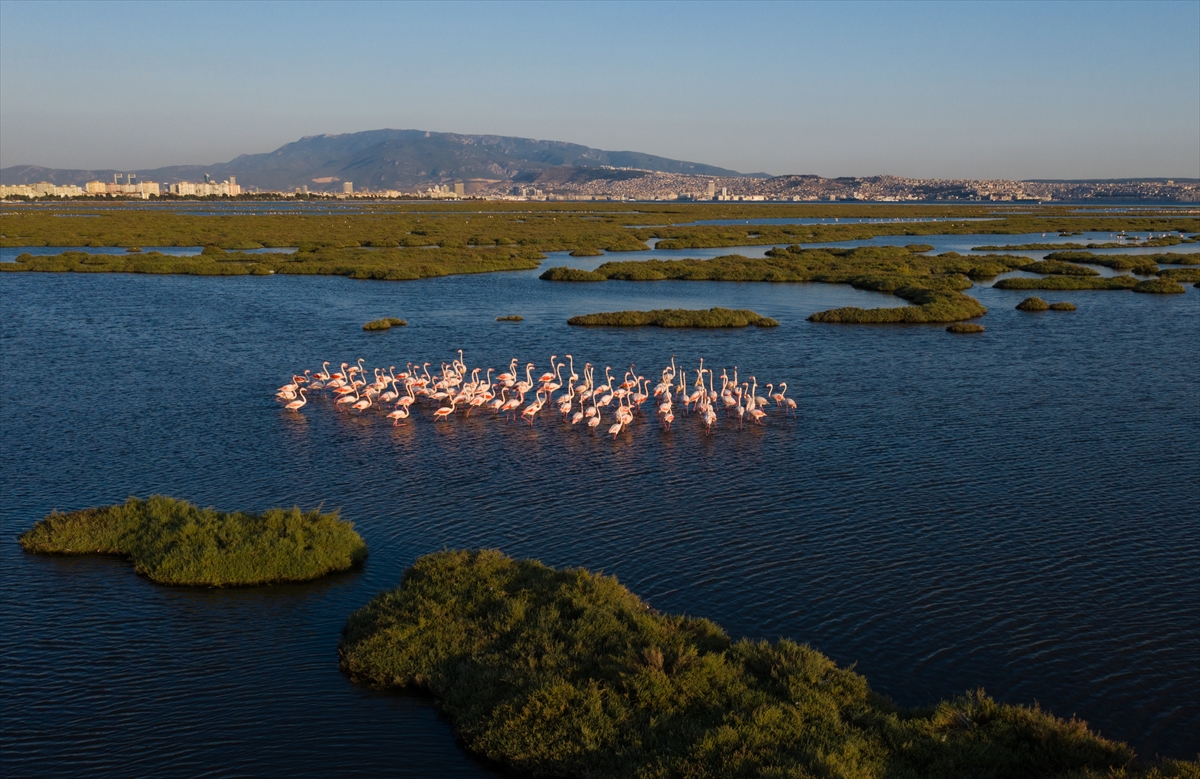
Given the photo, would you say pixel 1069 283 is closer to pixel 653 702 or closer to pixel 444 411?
pixel 444 411

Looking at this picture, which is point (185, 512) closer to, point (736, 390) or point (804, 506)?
point (804, 506)

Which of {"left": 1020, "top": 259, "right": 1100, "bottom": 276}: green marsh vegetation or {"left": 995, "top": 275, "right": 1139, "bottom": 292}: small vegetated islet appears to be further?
{"left": 1020, "top": 259, "right": 1100, "bottom": 276}: green marsh vegetation

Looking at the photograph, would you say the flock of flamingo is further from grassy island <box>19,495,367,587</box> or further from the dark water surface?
grassy island <box>19,495,367,587</box>

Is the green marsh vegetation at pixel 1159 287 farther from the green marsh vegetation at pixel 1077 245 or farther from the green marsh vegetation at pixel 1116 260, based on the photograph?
the green marsh vegetation at pixel 1077 245

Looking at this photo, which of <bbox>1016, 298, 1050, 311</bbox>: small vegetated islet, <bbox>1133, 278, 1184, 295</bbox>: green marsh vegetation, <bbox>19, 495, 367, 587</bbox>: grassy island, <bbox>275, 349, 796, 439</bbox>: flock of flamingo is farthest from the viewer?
<bbox>1133, 278, 1184, 295</bbox>: green marsh vegetation

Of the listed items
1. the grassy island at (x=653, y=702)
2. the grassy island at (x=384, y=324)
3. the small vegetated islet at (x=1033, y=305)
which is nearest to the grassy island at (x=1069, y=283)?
the small vegetated islet at (x=1033, y=305)

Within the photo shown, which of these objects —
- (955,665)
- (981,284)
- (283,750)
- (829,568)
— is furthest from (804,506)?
(981,284)

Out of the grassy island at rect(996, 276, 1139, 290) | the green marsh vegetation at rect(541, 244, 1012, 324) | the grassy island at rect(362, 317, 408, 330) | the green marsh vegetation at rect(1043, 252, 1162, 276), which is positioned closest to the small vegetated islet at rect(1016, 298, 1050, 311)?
the green marsh vegetation at rect(541, 244, 1012, 324)
